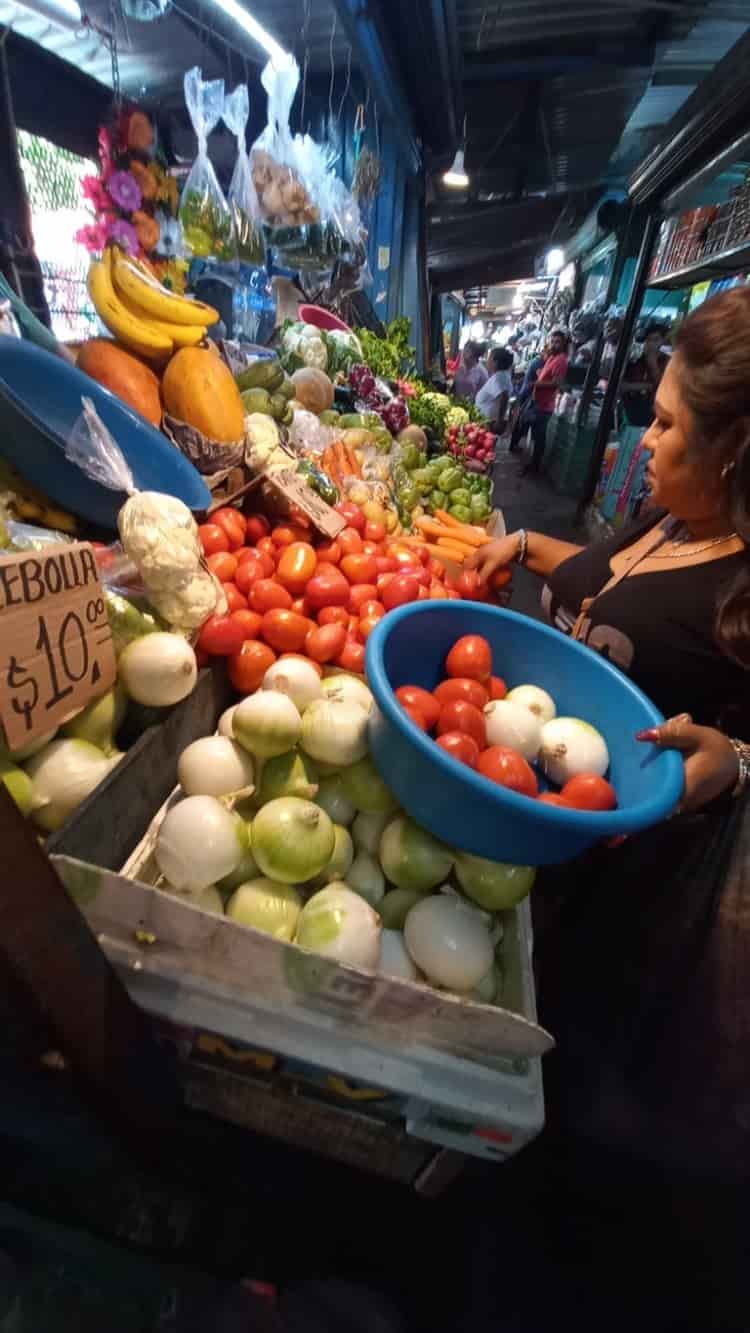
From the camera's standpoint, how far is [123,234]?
92.5 inches

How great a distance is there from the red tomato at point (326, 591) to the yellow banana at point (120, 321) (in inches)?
39.0

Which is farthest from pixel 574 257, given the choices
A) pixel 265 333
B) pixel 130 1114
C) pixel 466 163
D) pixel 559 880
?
pixel 130 1114

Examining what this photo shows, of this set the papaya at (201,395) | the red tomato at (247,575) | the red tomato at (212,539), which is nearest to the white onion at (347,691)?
the red tomato at (247,575)

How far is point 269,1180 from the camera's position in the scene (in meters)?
1.40

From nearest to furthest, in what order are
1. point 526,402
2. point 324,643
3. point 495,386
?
point 324,643
point 495,386
point 526,402

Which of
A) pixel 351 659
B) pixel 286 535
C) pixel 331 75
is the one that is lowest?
pixel 351 659

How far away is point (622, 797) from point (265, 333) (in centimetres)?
419

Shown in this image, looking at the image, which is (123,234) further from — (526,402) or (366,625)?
(526,402)

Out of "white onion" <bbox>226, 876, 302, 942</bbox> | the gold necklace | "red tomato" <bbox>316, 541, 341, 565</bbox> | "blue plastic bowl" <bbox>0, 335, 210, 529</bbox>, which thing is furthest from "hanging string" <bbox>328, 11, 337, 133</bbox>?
"white onion" <bbox>226, 876, 302, 942</bbox>

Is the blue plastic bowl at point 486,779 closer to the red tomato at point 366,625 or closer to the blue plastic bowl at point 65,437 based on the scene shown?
the red tomato at point 366,625

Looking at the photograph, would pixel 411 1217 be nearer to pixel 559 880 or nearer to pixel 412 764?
Result: pixel 559 880

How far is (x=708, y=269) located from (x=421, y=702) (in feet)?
16.7

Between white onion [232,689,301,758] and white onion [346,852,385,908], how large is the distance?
0.28 m

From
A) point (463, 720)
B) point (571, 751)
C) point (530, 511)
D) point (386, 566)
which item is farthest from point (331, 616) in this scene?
point (530, 511)
